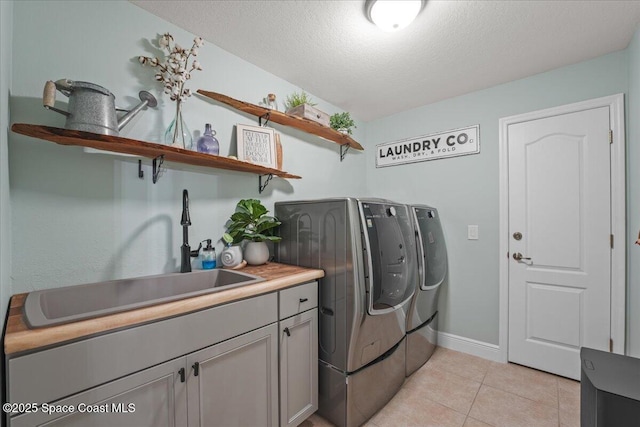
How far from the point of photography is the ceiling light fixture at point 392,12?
4.53 ft

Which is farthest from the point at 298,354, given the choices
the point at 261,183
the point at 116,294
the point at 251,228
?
the point at 261,183

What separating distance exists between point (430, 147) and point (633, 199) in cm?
149

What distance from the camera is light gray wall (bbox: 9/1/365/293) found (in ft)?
3.76

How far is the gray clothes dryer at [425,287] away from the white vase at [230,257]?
1.39 m

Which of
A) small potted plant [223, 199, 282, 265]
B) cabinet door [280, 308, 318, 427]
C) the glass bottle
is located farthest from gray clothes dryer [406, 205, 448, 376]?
the glass bottle

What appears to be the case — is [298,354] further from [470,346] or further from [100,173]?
[470,346]

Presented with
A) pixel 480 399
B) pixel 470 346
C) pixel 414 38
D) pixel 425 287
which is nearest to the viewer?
pixel 414 38

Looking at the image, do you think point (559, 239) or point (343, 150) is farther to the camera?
point (343, 150)

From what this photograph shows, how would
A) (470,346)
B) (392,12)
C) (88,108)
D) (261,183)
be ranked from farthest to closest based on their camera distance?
(470,346), (261,183), (392,12), (88,108)

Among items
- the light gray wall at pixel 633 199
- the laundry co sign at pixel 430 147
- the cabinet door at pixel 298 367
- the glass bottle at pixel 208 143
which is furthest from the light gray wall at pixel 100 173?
the light gray wall at pixel 633 199

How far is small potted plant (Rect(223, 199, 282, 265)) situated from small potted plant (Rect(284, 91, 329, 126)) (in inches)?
33.4

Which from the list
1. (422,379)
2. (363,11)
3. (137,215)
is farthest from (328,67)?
(422,379)

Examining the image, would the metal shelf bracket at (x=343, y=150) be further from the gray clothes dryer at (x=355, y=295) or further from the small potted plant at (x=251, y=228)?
the small potted plant at (x=251, y=228)

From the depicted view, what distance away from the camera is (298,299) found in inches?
58.0
